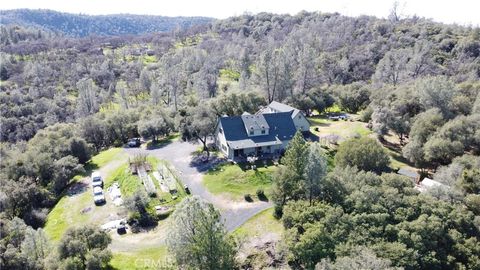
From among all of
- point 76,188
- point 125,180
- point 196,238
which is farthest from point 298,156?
point 76,188

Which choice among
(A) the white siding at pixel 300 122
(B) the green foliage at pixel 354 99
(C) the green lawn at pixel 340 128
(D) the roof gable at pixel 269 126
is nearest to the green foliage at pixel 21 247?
(D) the roof gable at pixel 269 126

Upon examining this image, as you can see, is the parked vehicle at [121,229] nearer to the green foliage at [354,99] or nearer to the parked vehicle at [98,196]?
the parked vehicle at [98,196]

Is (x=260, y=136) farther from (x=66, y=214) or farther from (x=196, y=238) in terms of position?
(x=196, y=238)

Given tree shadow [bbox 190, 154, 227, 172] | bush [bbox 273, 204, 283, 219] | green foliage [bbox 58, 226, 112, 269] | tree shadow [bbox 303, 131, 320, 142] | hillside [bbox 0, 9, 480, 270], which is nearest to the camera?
green foliage [bbox 58, 226, 112, 269]

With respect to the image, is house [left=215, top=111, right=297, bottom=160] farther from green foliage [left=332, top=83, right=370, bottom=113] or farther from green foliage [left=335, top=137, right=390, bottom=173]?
green foliage [left=332, top=83, right=370, bottom=113]

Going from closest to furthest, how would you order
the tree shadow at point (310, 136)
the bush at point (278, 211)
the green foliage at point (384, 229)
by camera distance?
the green foliage at point (384, 229)
the bush at point (278, 211)
the tree shadow at point (310, 136)

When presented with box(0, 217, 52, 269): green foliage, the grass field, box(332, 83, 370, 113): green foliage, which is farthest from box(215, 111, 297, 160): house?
box(332, 83, 370, 113): green foliage
